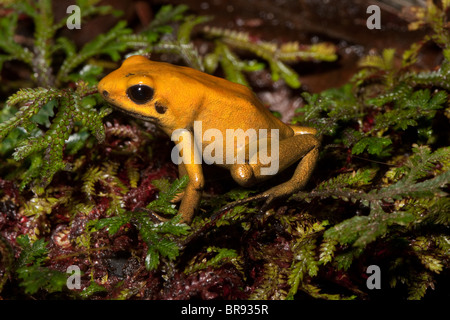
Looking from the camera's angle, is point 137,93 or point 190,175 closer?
point 137,93

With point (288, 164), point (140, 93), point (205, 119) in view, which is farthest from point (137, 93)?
point (288, 164)

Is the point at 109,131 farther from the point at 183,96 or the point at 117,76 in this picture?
the point at 183,96

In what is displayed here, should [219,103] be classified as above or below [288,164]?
above

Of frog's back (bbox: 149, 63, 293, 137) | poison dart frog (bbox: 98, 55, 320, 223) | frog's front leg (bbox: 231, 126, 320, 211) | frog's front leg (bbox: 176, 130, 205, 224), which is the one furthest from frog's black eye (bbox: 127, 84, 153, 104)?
frog's front leg (bbox: 231, 126, 320, 211)

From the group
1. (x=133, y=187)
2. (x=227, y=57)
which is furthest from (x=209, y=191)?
(x=227, y=57)

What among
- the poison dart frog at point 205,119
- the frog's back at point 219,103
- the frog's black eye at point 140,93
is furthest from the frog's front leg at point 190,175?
the frog's black eye at point 140,93

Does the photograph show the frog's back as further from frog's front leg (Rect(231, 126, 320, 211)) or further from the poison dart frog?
frog's front leg (Rect(231, 126, 320, 211))

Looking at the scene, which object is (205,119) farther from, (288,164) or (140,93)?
(288,164)

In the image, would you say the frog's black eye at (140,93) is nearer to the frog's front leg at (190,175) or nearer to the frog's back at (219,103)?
the frog's back at (219,103)
